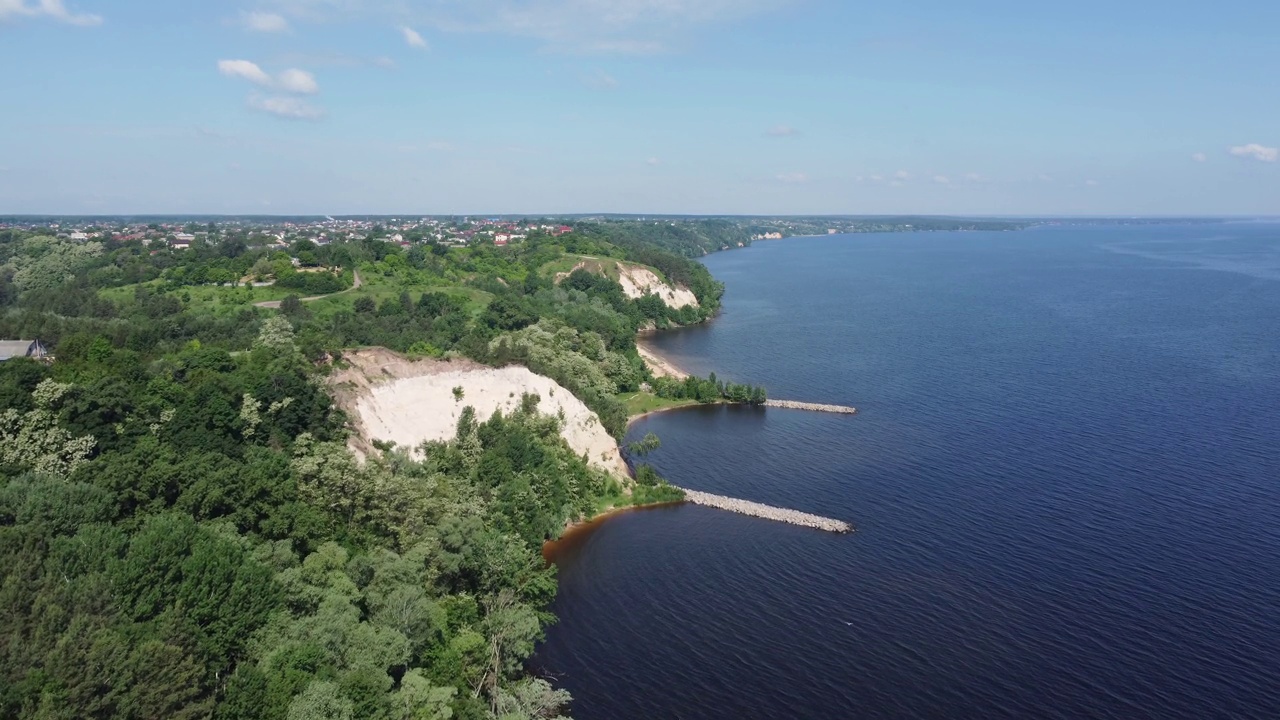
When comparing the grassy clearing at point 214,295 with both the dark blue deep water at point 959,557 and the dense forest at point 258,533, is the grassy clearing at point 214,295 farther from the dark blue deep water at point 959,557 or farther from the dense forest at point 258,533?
the dark blue deep water at point 959,557

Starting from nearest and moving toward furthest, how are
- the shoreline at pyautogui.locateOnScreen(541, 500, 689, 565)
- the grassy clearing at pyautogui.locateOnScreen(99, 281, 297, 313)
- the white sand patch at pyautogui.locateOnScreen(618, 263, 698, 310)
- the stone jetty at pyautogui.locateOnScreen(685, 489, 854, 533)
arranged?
the shoreline at pyautogui.locateOnScreen(541, 500, 689, 565) → the stone jetty at pyautogui.locateOnScreen(685, 489, 854, 533) → the grassy clearing at pyautogui.locateOnScreen(99, 281, 297, 313) → the white sand patch at pyautogui.locateOnScreen(618, 263, 698, 310)

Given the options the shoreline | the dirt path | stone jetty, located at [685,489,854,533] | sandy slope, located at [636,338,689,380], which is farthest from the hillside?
the shoreline

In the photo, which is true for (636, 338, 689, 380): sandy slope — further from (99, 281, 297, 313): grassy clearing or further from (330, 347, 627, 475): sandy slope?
(99, 281, 297, 313): grassy clearing

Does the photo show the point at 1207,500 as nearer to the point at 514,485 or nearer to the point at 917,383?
the point at 917,383

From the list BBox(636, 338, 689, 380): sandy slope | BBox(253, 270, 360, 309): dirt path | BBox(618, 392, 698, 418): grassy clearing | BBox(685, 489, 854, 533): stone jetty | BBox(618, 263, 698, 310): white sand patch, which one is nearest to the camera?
BBox(685, 489, 854, 533): stone jetty

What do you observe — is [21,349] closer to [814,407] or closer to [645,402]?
[645,402]

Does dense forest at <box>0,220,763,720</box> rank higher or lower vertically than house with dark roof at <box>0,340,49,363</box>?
lower

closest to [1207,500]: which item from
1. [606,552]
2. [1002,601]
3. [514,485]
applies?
[1002,601]
